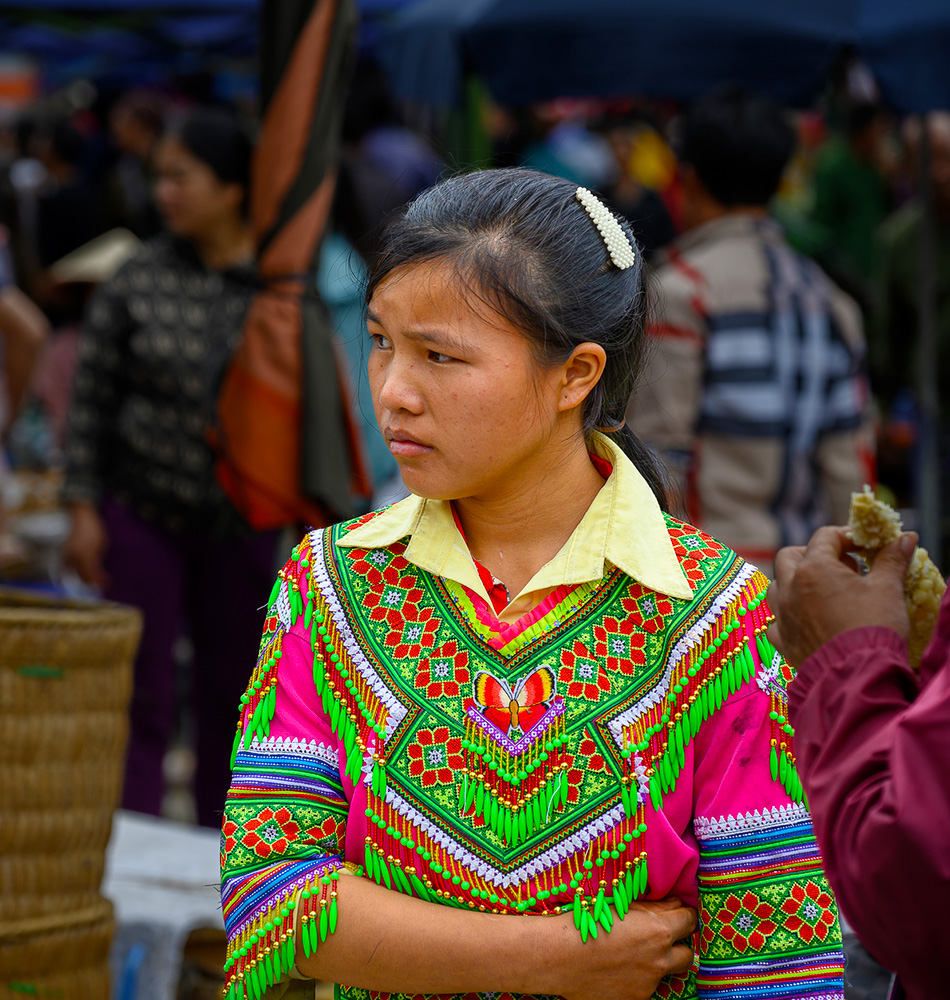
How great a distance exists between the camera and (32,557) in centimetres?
637

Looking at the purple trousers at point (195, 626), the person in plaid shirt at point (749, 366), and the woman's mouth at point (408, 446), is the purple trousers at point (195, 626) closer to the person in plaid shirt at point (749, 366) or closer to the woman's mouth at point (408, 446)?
the person in plaid shirt at point (749, 366)

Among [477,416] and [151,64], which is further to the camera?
[151,64]

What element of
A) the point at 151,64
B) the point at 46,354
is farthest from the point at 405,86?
the point at 151,64

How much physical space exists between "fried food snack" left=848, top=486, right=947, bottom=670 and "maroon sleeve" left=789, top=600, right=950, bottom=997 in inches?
4.7

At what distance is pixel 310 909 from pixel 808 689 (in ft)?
1.91

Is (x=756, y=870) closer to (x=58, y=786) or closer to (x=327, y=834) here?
(x=327, y=834)

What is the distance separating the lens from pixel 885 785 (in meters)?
1.09

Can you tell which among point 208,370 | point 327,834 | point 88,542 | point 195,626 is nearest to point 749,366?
point 208,370

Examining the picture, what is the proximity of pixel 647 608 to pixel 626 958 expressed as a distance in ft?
1.24

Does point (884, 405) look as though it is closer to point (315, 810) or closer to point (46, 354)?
point (46, 354)

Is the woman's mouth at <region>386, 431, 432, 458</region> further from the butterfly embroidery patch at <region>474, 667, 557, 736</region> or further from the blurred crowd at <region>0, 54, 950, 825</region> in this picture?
the blurred crowd at <region>0, 54, 950, 825</region>

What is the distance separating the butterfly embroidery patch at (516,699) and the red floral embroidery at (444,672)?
0.06ft

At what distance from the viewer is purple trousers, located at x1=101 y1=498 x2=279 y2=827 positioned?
380 cm

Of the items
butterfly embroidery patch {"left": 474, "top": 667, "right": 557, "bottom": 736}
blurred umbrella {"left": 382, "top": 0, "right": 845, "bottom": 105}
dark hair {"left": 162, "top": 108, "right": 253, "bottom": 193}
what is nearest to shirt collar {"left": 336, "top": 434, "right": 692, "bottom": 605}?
butterfly embroidery patch {"left": 474, "top": 667, "right": 557, "bottom": 736}
